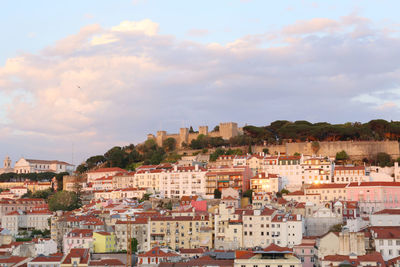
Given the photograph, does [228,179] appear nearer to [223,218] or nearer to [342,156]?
[342,156]

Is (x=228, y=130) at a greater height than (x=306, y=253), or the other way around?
(x=228, y=130)

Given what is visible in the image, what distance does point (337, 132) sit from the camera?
81.2 metres

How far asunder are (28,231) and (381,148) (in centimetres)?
4103

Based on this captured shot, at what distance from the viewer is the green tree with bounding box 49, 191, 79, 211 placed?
248 feet

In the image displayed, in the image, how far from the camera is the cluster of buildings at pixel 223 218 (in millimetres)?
44656

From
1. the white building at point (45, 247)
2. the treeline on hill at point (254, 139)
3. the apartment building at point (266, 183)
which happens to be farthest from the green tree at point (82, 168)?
the white building at point (45, 247)

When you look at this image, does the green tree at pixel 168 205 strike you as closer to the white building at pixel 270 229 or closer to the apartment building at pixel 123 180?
the apartment building at pixel 123 180

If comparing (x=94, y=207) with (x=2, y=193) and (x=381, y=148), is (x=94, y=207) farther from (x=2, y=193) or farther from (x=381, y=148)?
(x=381, y=148)

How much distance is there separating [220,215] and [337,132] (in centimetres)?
3299

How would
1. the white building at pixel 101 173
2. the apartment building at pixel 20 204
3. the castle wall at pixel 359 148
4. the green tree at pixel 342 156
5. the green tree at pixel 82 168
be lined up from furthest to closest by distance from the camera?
the green tree at pixel 82 168
the white building at pixel 101 173
the apartment building at pixel 20 204
the castle wall at pixel 359 148
the green tree at pixel 342 156

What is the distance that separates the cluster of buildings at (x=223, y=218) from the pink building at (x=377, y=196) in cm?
9

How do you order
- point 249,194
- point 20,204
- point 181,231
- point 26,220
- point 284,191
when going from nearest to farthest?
point 181,231
point 284,191
point 249,194
point 26,220
point 20,204

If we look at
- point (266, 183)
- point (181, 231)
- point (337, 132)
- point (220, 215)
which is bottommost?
point (181, 231)

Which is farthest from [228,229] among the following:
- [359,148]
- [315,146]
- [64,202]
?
[359,148]
